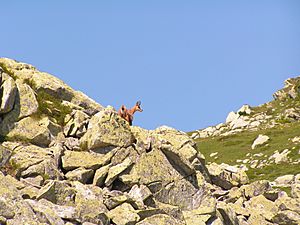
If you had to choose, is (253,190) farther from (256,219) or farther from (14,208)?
(14,208)

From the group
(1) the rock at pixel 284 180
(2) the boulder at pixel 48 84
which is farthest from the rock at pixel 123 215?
(1) the rock at pixel 284 180

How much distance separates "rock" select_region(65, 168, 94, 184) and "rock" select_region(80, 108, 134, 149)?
2.29m

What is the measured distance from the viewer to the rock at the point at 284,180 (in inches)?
2785

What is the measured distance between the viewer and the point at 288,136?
105 meters

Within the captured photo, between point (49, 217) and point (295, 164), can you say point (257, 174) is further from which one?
point (49, 217)

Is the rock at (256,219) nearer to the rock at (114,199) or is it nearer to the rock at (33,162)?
the rock at (114,199)

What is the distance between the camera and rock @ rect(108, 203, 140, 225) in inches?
1259

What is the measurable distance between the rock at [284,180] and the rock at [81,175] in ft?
130

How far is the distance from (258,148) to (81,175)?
Answer: 7200cm

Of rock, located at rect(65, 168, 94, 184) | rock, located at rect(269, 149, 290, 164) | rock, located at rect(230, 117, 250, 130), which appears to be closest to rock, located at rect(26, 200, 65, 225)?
rock, located at rect(65, 168, 94, 184)

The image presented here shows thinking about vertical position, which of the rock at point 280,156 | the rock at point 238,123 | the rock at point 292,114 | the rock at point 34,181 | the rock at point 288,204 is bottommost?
the rock at point 34,181

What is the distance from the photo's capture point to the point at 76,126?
38969mm

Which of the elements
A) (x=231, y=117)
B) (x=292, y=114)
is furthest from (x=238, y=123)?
(x=292, y=114)

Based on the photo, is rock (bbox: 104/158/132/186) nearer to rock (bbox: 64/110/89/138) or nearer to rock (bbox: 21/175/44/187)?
rock (bbox: 64/110/89/138)
